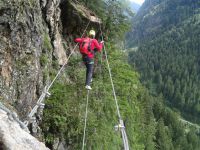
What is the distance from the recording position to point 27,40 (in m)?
11.0

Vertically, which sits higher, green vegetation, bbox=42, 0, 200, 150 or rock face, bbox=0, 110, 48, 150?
rock face, bbox=0, 110, 48, 150

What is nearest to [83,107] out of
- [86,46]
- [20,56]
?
[86,46]

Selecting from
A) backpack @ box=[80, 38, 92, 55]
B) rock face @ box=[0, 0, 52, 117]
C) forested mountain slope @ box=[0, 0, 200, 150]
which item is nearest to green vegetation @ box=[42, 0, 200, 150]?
forested mountain slope @ box=[0, 0, 200, 150]

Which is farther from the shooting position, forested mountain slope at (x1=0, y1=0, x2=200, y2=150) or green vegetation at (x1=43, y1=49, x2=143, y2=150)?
green vegetation at (x1=43, y1=49, x2=143, y2=150)

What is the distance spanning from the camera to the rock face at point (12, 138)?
4.79 metres

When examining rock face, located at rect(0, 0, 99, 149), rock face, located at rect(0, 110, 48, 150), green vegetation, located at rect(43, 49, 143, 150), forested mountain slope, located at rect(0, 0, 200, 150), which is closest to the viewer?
rock face, located at rect(0, 110, 48, 150)

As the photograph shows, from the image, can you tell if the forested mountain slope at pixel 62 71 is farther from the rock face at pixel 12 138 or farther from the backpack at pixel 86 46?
the backpack at pixel 86 46

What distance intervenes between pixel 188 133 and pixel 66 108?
106m

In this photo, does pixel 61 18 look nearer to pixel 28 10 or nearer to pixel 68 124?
pixel 68 124

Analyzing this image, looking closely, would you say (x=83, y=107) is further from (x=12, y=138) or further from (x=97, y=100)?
(x=12, y=138)

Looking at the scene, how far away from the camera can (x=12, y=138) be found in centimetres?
500

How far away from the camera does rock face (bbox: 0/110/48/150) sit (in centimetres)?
479

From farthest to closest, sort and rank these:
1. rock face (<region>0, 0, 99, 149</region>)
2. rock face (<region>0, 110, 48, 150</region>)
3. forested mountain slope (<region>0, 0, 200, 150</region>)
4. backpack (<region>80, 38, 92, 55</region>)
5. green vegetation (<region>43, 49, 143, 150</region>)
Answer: backpack (<region>80, 38, 92, 55</region>)
green vegetation (<region>43, 49, 143, 150</region>)
forested mountain slope (<region>0, 0, 200, 150</region>)
rock face (<region>0, 0, 99, 149</region>)
rock face (<region>0, 110, 48, 150</region>)

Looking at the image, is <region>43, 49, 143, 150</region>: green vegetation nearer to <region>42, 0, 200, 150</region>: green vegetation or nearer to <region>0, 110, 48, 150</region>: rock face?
<region>42, 0, 200, 150</region>: green vegetation
